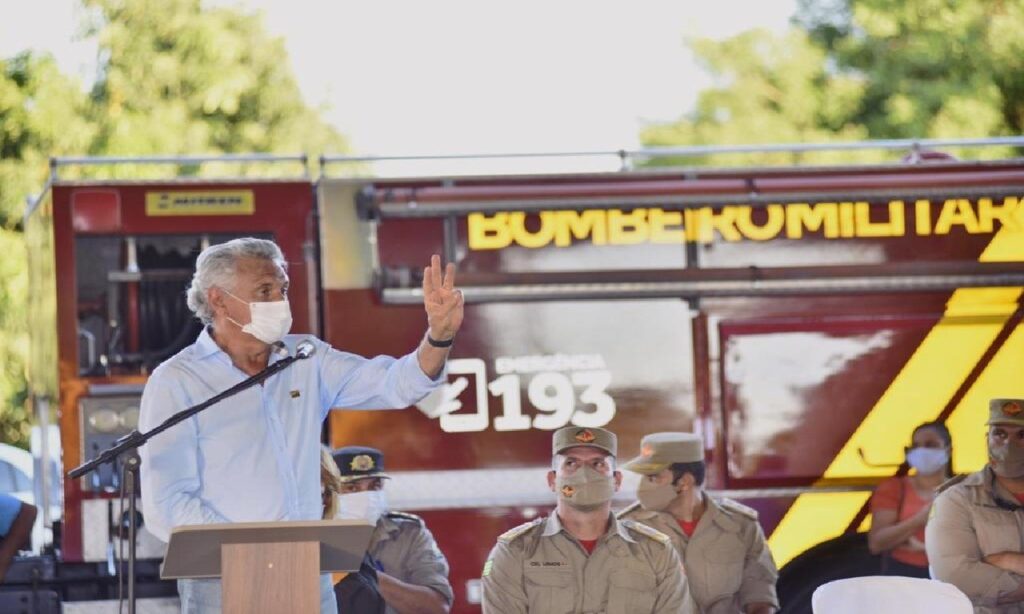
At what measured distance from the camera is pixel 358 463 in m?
7.71

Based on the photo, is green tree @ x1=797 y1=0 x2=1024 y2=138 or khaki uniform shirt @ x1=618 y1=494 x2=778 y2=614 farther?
green tree @ x1=797 y1=0 x2=1024 y2=138

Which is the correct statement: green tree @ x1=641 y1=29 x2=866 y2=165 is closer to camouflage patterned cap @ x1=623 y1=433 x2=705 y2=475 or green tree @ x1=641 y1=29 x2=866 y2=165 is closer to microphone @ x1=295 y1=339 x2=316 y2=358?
camouflage patterned cap @ x1=623 y1=433 x2=705 y2=475

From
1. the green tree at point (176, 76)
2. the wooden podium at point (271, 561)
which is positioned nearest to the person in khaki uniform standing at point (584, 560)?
the wooden podium at point (271, 561)

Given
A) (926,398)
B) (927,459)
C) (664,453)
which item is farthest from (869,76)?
(664,453)

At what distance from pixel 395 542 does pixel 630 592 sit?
1365mm

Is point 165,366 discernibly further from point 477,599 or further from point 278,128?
point 278,128

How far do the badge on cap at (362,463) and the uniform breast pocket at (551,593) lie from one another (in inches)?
49.6

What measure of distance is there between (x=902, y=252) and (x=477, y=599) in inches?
97.6

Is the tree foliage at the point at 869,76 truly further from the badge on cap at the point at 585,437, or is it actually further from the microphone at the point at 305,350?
the microphone at the point at 305,350

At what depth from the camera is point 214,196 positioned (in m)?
8.09

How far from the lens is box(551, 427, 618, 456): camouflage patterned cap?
683 cm

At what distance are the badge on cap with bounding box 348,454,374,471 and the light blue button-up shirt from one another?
227 centimetres

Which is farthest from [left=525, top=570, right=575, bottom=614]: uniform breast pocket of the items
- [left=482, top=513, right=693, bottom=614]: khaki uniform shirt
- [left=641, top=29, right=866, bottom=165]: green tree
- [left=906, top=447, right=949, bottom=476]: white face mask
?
[left=641, top=29, right=866, bottom=165]: green tree

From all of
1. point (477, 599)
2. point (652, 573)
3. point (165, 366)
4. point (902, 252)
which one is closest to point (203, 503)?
point (165, 366)
